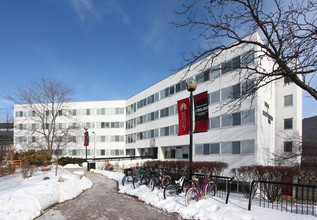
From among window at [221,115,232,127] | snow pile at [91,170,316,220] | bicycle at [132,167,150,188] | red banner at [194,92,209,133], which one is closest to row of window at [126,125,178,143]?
window at [221,115,232,127]

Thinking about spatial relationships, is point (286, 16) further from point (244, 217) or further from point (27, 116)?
point (27, 116)

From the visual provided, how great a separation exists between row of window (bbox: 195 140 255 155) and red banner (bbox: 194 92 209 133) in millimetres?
14573

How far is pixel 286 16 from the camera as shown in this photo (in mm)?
7160

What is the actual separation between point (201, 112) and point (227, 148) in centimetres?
1608

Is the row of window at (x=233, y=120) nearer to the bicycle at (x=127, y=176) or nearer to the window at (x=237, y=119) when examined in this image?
the window at (x=237, y=119)

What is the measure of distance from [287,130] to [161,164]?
20.6m

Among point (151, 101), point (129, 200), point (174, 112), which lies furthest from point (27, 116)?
point (129, 200)

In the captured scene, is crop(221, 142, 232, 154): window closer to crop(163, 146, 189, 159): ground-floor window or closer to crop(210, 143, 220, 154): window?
crop(210, 143, 220, 154): window

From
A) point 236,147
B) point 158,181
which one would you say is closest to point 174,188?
point 158,181

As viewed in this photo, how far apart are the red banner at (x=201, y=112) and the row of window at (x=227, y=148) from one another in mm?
14573

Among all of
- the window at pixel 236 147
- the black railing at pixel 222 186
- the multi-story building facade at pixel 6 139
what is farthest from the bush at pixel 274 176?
the multi-story building facade at pixel 6 139

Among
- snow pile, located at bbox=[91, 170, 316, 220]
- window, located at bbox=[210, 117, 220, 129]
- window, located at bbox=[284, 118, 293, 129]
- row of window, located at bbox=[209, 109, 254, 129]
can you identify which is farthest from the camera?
window, located at bbox=[210, 117, 220, 129]

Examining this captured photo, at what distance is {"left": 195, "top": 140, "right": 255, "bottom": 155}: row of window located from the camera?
22.2 metres

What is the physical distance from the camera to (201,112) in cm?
973
